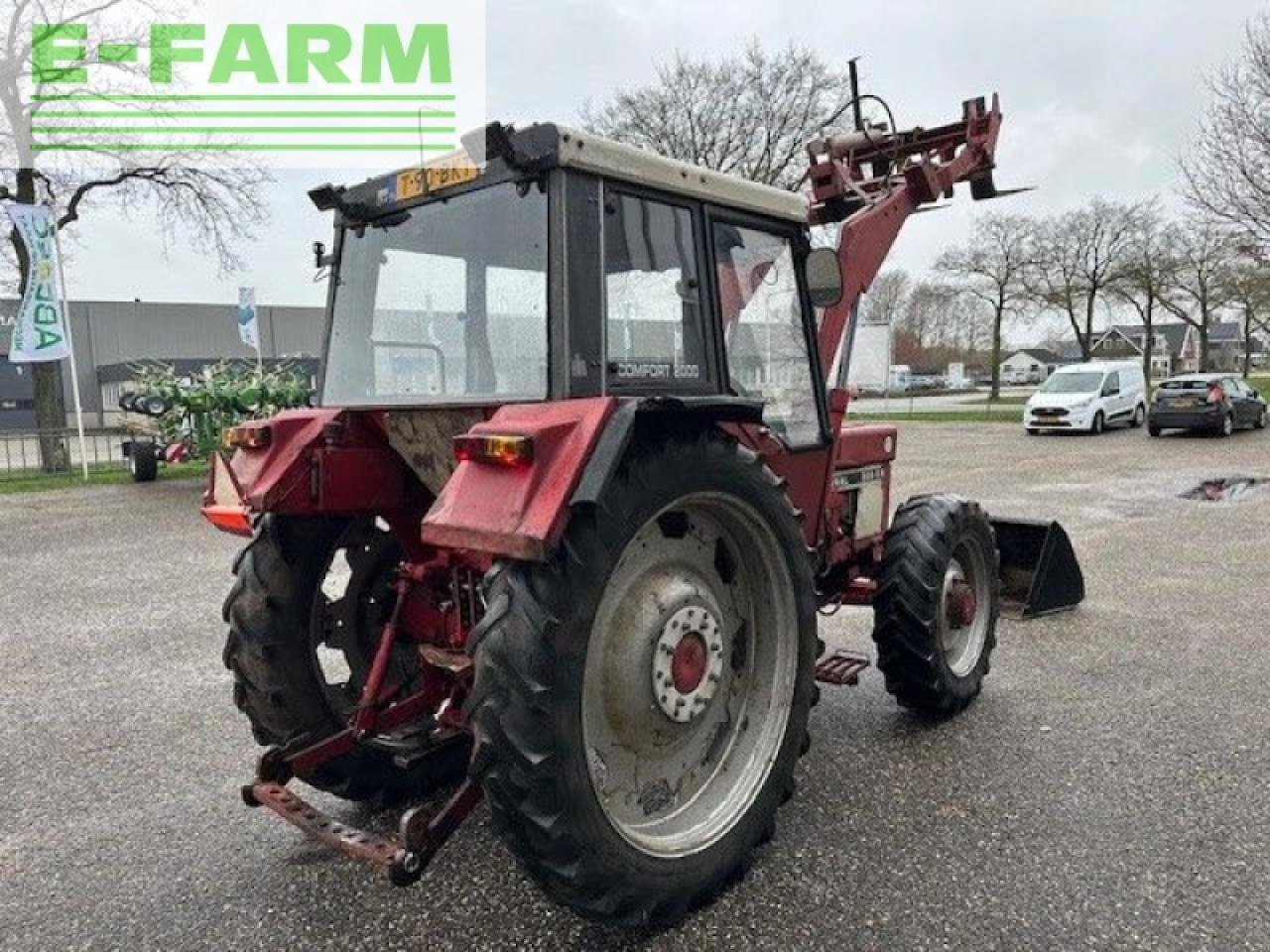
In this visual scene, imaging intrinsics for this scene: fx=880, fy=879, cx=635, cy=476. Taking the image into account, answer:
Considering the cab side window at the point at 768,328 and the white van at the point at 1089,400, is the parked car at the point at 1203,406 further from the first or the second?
the cab side window at the point at 768,328

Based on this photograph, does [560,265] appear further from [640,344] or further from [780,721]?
[780,721]

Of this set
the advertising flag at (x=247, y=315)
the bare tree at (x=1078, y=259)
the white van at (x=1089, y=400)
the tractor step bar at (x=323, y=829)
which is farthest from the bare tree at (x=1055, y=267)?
the tractor step bar at (x=323, y=829)

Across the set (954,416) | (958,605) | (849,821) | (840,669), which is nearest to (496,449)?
(849,821)

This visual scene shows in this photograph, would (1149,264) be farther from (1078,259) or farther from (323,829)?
(323,829)

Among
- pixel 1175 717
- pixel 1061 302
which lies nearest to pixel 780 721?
pixel 1175 717

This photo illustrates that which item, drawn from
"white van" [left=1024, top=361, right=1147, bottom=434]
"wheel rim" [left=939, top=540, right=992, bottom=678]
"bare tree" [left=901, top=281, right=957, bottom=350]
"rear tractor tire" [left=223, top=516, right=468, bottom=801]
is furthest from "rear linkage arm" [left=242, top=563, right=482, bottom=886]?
"bare tree" [left=901, top=281, right=957, bottom=350]

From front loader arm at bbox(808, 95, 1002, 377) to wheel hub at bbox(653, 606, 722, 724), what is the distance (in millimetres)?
1909

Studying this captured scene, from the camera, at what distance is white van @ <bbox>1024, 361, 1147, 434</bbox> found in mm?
21141

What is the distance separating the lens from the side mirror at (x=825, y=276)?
3373 millimetres

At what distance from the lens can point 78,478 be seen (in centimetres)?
1512

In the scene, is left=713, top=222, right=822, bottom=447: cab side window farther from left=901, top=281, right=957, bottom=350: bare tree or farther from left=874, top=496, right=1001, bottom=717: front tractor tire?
left=901, top=281, right=957, bottom=350: bare tree

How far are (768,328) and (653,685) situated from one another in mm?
1577

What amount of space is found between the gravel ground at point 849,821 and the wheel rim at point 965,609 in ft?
0.85

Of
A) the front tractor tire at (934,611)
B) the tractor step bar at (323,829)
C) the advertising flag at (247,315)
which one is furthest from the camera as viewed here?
the advertising flag at (247,315)
